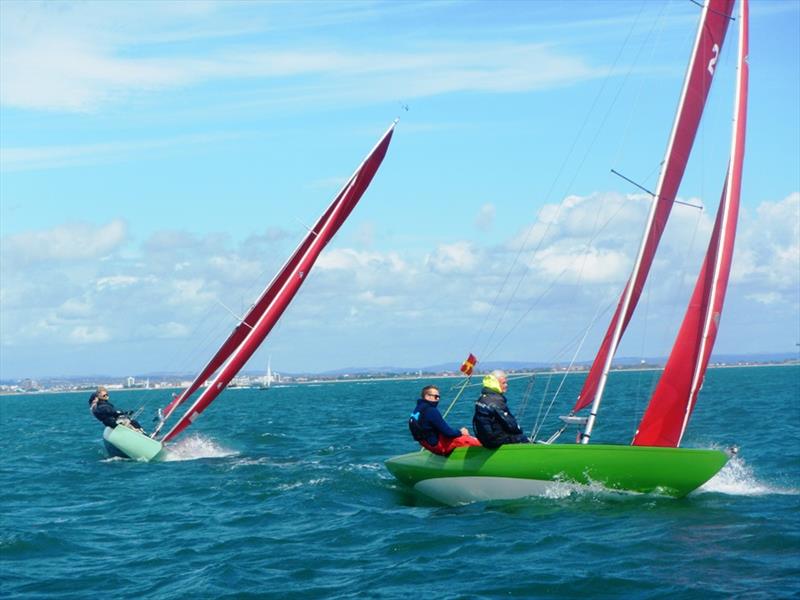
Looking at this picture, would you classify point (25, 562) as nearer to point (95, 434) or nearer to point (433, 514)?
point (433, 514)

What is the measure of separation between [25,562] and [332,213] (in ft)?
40.5

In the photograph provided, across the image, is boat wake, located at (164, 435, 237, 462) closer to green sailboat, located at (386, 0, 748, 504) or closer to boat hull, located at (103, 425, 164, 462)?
boat hull, located at (103, 425, 164, 462)

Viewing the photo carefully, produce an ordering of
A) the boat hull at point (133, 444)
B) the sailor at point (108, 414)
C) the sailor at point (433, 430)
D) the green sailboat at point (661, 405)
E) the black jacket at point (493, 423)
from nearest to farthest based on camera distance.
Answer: the green sailboat at point (661, 405) < the black jacket at point (493, 423) < the sailor at point (433, 430) < the boat hull at point (133, 444) < the sailor at point (108, 414)

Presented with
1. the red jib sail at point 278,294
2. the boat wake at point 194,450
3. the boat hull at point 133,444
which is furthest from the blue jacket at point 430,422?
the boat hull at point 133,444

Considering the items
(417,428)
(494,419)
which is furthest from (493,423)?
(417,428)

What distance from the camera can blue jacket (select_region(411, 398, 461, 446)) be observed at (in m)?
14.8

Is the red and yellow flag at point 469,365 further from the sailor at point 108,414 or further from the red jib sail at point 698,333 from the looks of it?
the sailor at point 108,414

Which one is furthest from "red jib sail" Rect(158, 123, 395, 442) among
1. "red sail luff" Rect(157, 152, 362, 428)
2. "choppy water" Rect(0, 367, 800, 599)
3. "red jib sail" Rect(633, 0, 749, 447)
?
"red jib sail" Rect(633, 0, 749, 447)

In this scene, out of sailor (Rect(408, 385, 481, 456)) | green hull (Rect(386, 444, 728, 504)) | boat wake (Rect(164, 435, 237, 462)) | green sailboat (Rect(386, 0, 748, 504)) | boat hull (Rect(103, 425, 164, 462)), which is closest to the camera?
green hull (Rect(386, 444, 728, 504))

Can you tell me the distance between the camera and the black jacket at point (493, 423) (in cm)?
1407

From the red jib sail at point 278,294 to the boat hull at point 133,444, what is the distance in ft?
1.34

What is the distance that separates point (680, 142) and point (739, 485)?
184 inches

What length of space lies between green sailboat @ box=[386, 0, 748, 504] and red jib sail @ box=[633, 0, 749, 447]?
1 cm

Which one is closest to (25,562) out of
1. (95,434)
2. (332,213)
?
(332,213)
